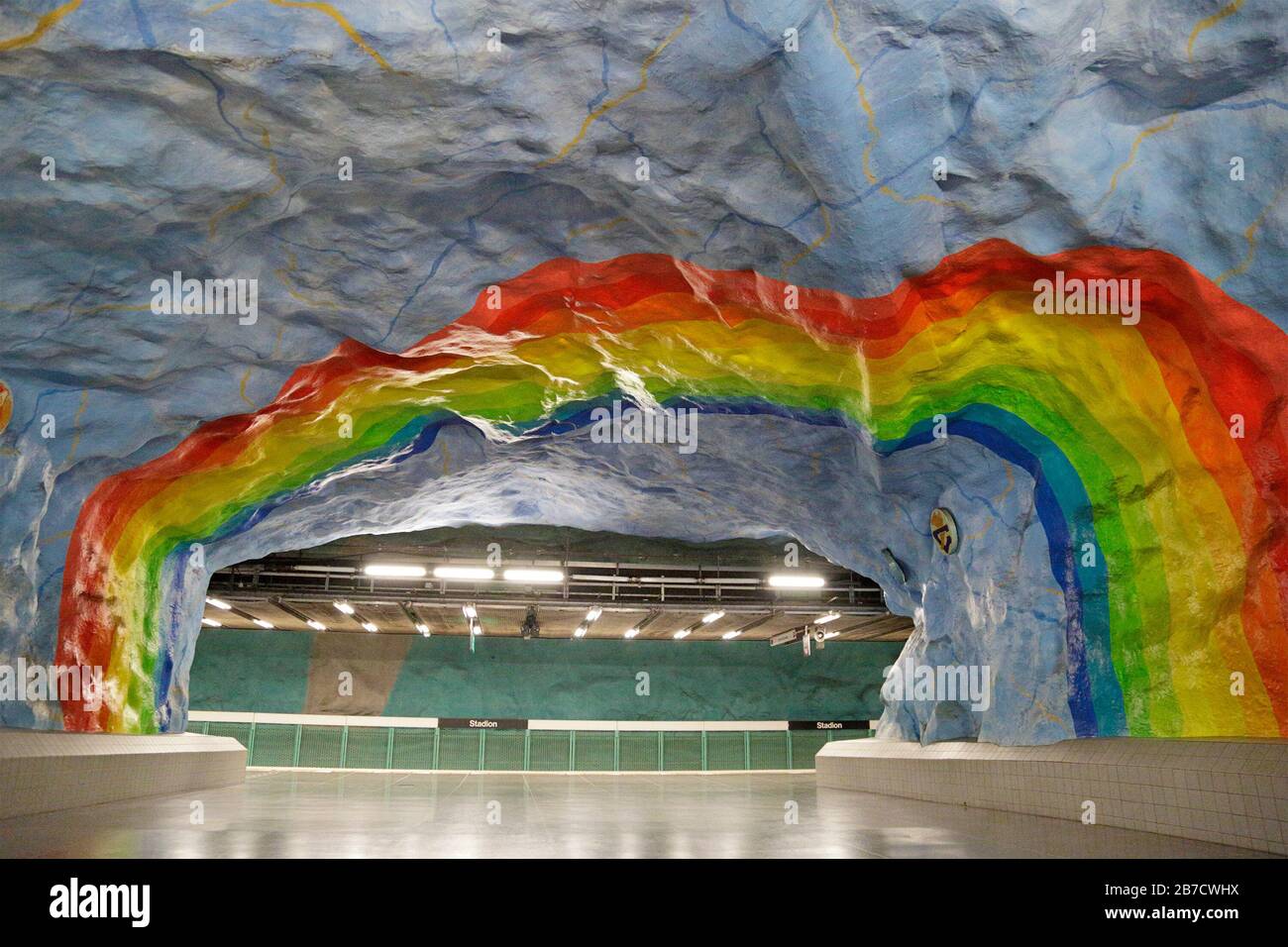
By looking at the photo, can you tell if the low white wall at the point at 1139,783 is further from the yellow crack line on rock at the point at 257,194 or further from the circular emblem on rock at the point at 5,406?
the circular emblem on rock at the point at 5,406

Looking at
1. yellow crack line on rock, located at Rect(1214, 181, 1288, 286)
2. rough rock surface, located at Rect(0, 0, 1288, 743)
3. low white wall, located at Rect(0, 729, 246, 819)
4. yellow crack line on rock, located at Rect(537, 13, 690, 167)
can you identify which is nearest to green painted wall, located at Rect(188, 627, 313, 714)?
low white wall, located at Rect(0, 729, 246, 819)

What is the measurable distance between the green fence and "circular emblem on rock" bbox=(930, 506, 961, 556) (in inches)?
557

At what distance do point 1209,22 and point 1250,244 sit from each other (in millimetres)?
1172

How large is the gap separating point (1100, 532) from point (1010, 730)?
2.11 meters

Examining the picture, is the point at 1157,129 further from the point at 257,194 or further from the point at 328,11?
the point at 257,194

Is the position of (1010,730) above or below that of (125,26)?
below

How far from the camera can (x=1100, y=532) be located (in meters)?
6.72

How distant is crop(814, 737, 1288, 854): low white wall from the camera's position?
5145 millimetres

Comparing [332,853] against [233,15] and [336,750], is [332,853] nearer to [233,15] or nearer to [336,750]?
[233,15]

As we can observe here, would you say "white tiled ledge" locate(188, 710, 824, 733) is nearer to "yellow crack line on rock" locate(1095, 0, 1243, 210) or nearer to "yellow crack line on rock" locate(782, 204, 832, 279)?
"yellow crack line on rock" locate(782, 204, 832, 279)

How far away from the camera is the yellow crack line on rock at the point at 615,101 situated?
4.50 meters

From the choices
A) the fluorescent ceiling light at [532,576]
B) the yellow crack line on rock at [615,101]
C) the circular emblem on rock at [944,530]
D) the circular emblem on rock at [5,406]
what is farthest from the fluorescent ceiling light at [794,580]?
the circular emblem on rock at [5,406]
